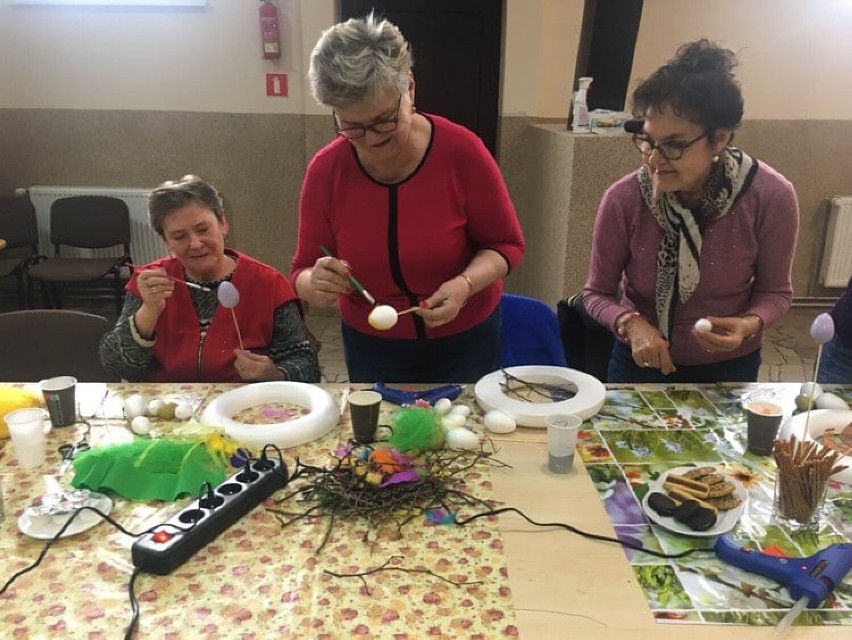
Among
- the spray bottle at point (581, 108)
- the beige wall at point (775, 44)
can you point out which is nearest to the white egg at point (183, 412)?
the spray bottle at point (581, 108)

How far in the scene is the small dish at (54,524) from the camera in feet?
3.73

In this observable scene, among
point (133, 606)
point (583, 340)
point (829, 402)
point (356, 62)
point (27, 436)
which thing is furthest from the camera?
point (583, 340)

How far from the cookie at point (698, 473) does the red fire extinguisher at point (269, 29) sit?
358 centimetres

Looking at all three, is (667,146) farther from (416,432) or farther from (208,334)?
(208,334)

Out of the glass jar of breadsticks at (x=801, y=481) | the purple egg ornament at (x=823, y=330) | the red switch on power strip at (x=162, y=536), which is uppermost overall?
the purple egg ornament at (x=823, y=330)

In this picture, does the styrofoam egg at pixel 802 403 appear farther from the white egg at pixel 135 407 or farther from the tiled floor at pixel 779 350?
the tiled floor at pixel 779 350

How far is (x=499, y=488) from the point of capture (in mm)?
1277

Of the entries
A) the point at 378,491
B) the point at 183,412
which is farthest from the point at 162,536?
the point at 183,412

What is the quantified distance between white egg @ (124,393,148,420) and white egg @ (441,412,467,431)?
2.17ft

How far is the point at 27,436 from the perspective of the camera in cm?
133

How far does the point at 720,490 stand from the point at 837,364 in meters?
0.99

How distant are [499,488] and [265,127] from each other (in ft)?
11.5

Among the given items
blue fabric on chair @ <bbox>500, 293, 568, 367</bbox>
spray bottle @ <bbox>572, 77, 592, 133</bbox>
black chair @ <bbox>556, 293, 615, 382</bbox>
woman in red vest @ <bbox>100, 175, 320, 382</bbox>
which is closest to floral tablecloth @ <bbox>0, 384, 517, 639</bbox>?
woman in red vest @ <bbox>100, 175, 320, 382</bbox>

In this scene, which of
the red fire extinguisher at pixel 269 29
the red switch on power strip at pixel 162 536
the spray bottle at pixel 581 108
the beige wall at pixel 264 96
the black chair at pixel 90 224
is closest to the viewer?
the red switch on power strip at pixel 162 536
